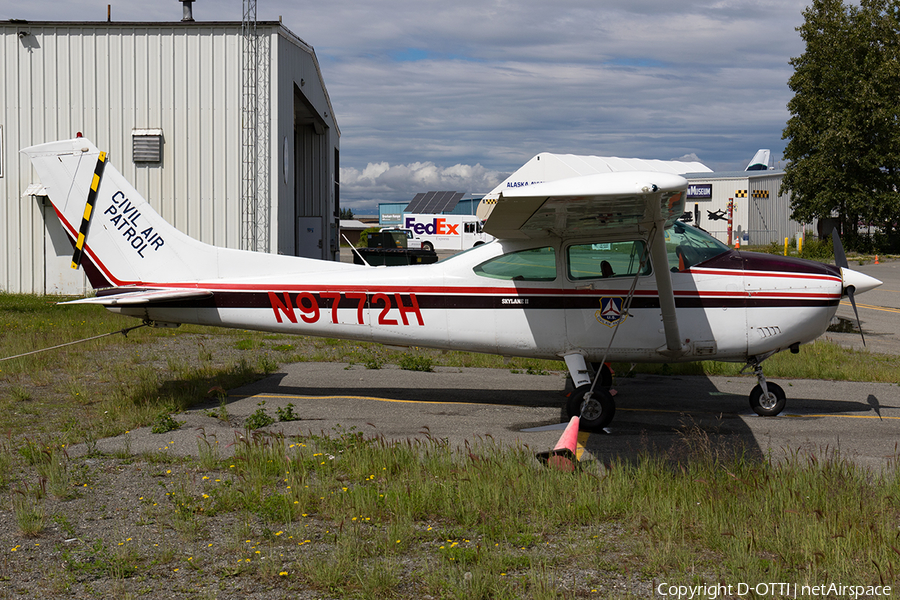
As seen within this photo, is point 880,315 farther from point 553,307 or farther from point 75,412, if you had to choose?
point 75,412

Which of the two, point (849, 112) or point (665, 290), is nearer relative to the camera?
point (665, 290)

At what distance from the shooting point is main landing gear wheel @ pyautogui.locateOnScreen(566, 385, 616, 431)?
670 cm

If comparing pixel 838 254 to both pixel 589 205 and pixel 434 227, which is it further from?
pixel 434 227

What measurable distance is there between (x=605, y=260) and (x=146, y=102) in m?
13.9

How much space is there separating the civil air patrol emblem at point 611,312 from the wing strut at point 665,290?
398 mm

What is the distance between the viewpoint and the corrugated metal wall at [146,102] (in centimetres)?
A: 1662

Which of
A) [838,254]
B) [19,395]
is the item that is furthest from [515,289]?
[19,395]

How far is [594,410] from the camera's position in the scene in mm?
6734

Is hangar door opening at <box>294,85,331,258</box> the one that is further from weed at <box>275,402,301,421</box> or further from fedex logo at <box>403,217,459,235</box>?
fedex logo at <box>403,217,459,235</box>

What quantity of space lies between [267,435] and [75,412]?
2447mm

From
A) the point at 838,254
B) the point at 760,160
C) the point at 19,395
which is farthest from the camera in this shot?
the point at 760,160

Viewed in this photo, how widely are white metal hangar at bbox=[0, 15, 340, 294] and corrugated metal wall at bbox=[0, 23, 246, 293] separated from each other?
1.0 inches

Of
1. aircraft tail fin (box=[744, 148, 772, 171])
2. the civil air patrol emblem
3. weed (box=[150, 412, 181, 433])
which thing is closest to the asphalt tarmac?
weed (box=[150, 412, 181, 433])

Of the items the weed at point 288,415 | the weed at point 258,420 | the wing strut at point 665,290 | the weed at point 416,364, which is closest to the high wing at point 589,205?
the wing strut at point 665,290
